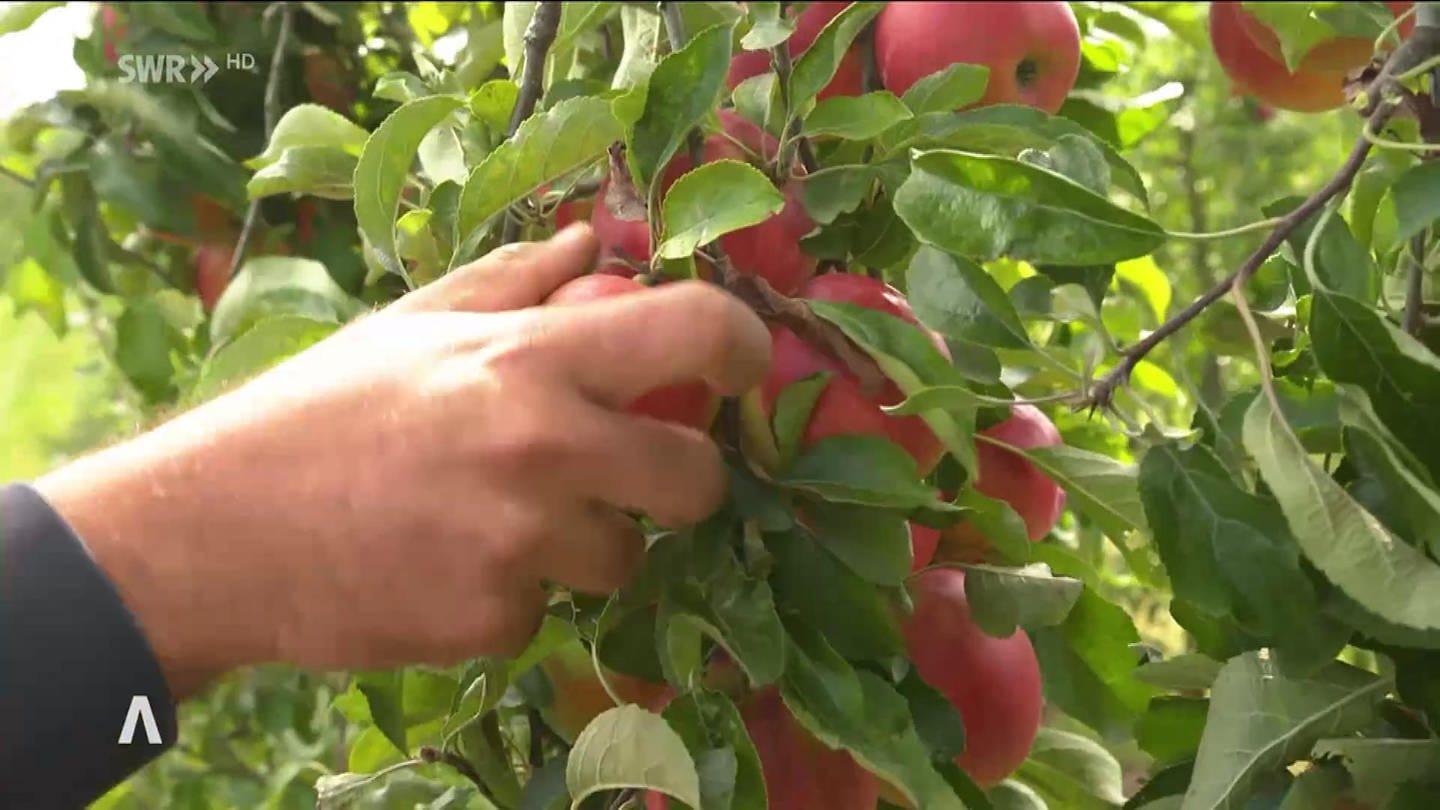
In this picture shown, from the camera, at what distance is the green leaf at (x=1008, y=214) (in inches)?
12.9

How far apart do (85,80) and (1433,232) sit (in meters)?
0.69

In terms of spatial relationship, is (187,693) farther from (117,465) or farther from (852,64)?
(852,64)

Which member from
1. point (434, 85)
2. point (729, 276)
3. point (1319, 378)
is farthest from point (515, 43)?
point (1319, 378)

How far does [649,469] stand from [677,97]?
104 millimetres

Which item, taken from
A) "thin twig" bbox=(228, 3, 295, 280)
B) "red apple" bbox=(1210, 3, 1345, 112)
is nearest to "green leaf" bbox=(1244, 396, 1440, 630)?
"red apple" bbox=(1210, 3, 1345, 112)

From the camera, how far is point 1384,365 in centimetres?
32

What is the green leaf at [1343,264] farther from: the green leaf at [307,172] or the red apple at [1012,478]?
the green leaf at [307,172]

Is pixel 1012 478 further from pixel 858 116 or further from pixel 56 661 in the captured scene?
pixel 56 661

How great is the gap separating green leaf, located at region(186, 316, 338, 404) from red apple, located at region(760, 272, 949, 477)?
0.62ft

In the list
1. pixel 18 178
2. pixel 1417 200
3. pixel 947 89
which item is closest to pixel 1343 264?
pixel 1417 200

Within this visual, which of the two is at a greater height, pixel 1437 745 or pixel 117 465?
pixel 117 465

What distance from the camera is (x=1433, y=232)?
0.39m

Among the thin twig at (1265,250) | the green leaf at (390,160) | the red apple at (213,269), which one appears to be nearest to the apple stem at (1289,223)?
the thin twig at (1265,250)

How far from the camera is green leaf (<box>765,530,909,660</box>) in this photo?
351mm
